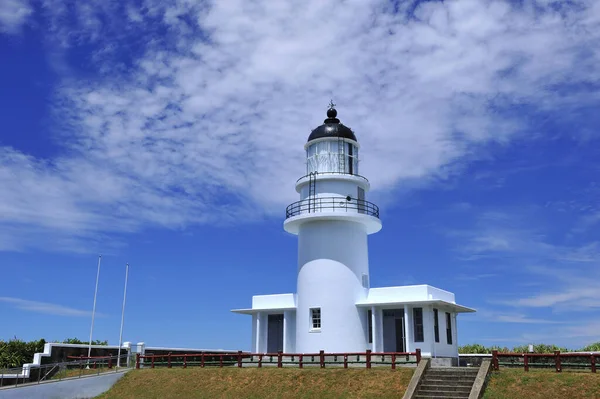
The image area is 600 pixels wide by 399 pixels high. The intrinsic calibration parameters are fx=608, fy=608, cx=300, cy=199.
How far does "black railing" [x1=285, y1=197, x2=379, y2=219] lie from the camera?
27.2 meters

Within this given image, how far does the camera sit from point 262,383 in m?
22.1

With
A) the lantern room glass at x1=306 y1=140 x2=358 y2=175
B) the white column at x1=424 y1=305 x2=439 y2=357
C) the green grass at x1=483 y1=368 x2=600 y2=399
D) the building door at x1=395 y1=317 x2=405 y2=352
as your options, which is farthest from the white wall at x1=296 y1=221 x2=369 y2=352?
the green grass at x1=483 y1=368 x2=600 y2=399

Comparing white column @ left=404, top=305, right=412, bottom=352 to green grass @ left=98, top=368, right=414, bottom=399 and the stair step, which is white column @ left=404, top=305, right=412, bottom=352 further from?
the stair step

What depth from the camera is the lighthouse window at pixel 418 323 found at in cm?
2555

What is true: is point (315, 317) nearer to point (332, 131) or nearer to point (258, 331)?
point (258, 331)

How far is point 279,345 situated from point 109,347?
833 cm

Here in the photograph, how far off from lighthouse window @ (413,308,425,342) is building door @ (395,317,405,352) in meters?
0.67

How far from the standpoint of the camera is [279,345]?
29047 mm

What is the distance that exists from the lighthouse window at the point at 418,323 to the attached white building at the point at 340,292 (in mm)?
42

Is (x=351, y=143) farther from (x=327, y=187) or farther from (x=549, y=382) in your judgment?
(x=549, y=382)

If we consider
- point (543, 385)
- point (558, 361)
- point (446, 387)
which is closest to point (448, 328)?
point (558, 361)

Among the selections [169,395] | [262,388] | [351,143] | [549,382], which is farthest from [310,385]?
[351,143]

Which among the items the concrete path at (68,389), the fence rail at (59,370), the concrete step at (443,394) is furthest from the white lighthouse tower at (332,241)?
the fence rail at (59,370)

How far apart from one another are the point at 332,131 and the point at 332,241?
5199 millimetres
